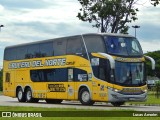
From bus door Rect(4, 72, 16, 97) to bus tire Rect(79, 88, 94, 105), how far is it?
25.7 feet

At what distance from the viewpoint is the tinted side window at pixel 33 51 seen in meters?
31.5

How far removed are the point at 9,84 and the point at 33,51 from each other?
162 inches

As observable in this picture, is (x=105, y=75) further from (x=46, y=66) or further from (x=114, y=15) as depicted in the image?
(x=114, y=15)

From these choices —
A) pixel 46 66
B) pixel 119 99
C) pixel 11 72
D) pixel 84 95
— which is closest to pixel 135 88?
pixel 119 99

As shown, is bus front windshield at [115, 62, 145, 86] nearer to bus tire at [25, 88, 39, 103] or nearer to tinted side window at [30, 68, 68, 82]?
tinted side window at [30, 68, 68, 82]

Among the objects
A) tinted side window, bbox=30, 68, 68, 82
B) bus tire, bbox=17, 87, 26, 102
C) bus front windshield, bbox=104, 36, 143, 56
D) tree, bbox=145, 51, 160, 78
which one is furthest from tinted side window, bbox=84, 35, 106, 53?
tree, bbox=145, 51, 160, 78

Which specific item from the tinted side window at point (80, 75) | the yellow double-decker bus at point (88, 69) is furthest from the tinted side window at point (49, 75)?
the tinted side window at point (80, 75)

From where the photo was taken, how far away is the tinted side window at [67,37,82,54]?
1084 inches

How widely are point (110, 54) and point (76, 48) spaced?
9.13ft

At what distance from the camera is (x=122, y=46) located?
26.5 m

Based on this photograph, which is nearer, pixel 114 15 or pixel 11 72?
pixel 11 72

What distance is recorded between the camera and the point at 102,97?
26.2 meters

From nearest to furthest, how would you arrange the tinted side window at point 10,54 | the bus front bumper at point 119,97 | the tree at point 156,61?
1. the bus front bumper at point 119,97
2. the tinted side window at point 10,54
3. the tree at point 156,61

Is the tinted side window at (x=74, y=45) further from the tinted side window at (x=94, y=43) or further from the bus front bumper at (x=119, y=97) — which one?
the bus front bumper at (x=119, y=97)
